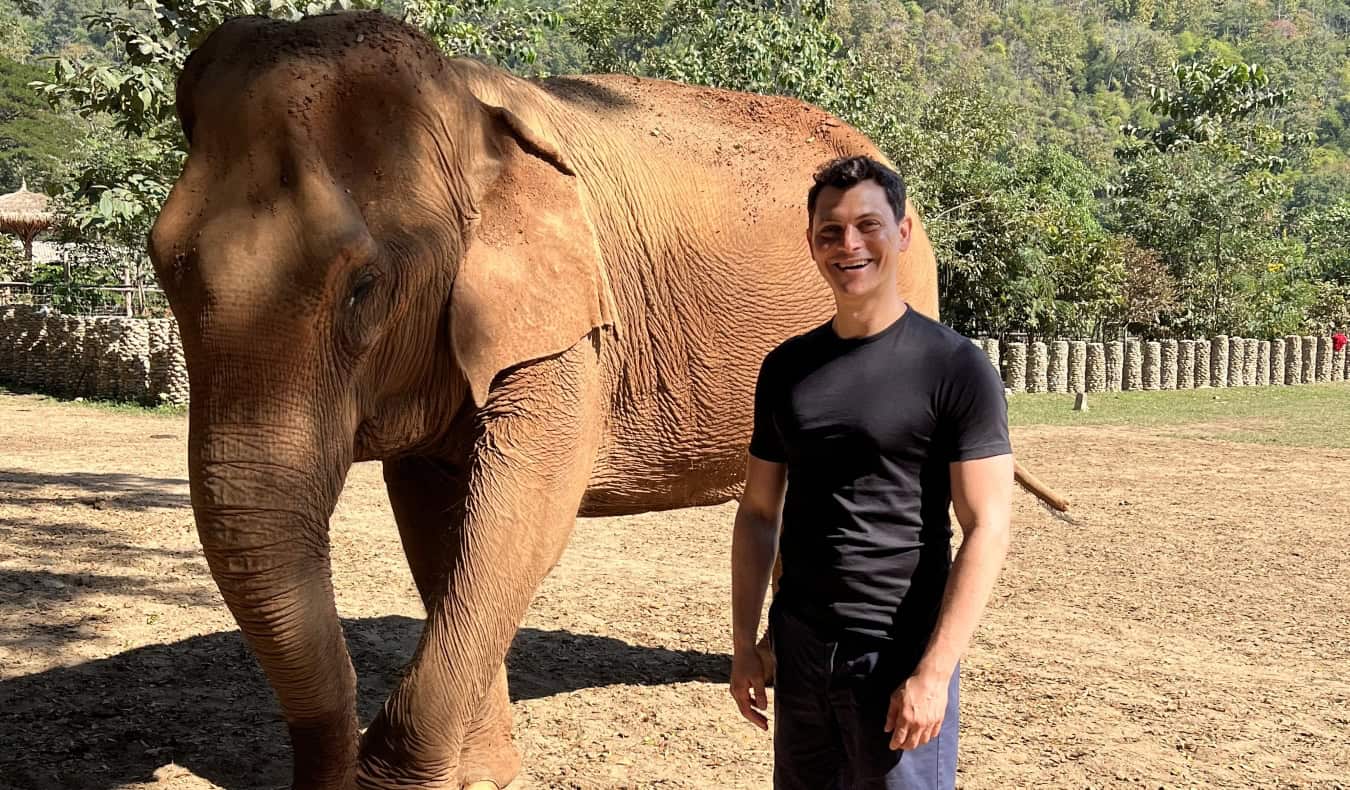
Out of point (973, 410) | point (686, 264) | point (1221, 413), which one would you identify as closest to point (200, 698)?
point (686, 264)

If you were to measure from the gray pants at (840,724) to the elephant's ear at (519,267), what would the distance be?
4.27 feet

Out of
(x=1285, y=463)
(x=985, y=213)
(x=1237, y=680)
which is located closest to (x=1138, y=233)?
(x=985, y=213)

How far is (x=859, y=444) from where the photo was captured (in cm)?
260

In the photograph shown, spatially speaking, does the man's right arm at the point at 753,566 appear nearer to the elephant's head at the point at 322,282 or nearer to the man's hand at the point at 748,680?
the man's hand at the point at 748,680

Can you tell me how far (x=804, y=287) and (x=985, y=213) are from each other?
861 inches

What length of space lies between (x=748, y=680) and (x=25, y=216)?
34851 mm

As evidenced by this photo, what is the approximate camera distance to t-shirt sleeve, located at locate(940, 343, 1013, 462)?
2.51 metres

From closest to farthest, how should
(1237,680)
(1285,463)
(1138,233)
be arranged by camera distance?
(1237,680) < (1285,463) < (1138,233)

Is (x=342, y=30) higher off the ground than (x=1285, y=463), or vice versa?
(x=342, y=30)

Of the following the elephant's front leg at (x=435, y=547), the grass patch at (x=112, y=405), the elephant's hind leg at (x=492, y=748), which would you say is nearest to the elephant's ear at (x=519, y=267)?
the elephant's front leg at (x=435, y=547)

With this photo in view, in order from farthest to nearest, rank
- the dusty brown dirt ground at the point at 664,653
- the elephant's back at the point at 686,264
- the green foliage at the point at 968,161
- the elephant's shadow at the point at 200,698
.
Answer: the green foliage at the point at 968,161, the dusty brown dirt ground at the point at 664,653, the elephant's shadow at the point at 200,698, the elephant's back at the point at 686,264

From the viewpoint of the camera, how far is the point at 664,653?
661 centimetres

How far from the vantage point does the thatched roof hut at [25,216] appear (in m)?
32.8

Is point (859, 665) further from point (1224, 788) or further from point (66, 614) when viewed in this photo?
point (66, 614)
